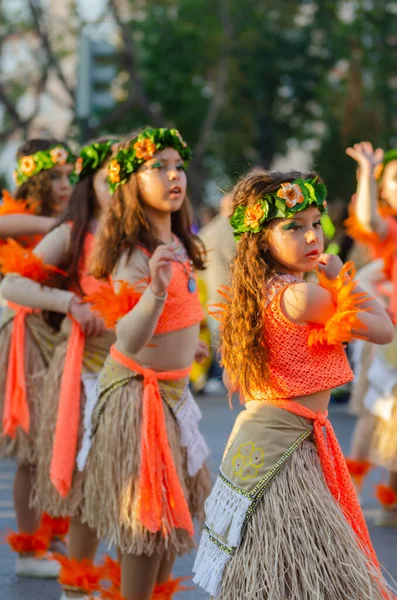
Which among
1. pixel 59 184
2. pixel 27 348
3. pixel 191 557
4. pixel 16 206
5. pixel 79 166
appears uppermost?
pixel 79 166

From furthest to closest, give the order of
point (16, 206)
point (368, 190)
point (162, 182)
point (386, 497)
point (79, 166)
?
point (386, 497), point (16, 206), point (368, 190), point (79, 166), point (162, 182)

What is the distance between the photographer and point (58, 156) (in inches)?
229

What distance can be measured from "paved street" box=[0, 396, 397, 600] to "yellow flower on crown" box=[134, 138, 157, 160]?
1.84 metres

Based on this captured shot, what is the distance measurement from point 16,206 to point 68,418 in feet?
4.28

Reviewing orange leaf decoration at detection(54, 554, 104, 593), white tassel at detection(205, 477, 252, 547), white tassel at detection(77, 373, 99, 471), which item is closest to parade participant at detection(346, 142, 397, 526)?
white tassel at detection(77, 373, 99, 471)

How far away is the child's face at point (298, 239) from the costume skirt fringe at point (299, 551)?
0.56m

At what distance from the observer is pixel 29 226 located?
5531mm

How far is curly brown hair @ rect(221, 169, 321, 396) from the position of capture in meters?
3.63

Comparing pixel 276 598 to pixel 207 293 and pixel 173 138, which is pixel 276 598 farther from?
pixel 207 293

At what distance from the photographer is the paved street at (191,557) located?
5184mm

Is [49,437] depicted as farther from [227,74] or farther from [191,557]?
[227,74]

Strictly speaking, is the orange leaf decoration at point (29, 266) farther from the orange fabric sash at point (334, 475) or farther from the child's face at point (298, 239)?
the orange fabric sash at point (334, 475)

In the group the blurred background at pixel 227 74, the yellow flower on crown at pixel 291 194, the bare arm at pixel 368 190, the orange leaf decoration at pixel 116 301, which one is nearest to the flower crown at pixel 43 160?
the bare arm at pixel 368 190

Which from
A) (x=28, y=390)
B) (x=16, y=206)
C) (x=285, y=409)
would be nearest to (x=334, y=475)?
(x=285, y=409)
